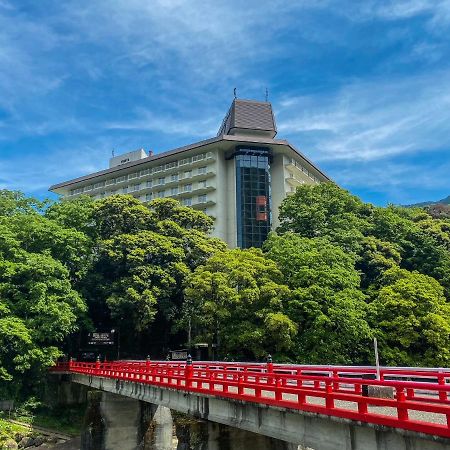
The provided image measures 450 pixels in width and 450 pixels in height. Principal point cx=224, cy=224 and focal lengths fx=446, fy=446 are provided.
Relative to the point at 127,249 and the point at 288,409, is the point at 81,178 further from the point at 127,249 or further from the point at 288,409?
the point at 288,409

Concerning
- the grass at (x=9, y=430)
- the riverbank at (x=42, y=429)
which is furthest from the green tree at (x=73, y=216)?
the grass at (x=9, y=430)

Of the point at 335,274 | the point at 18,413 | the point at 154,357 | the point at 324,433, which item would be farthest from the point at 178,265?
the point at 324,433

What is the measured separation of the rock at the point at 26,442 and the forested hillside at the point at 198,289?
4.62m

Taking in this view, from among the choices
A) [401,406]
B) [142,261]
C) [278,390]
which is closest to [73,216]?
[142,261]

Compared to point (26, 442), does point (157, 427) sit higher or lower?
higher

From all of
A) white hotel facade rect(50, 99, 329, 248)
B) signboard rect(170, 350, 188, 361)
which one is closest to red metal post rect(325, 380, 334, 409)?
signboard rect(170, 350, 188, 361)

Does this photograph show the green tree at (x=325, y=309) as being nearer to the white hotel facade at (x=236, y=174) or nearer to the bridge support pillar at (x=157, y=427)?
the bridge support pillar at (x=157, y=427)

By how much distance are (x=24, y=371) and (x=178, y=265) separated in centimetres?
1618

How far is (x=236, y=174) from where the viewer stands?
6675cm

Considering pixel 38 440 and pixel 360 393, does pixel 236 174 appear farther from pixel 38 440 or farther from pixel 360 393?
pixel 360 393

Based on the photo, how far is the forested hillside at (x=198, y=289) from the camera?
35.3 metres

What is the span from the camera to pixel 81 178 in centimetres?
8162

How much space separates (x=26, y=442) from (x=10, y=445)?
1246mm

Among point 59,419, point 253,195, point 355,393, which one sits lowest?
point 59,419
